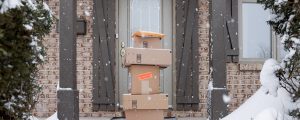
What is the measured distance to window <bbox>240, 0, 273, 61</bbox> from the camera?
9.14 meters

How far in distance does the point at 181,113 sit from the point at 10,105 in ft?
15.7

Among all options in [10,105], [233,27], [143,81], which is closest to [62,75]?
[143,81]

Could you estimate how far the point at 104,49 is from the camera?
8680 millimetres

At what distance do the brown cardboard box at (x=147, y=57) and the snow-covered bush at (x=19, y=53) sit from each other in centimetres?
239

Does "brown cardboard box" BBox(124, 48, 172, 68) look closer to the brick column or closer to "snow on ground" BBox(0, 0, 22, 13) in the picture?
the brick column

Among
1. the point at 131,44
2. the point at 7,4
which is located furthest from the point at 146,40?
the point at 7,4

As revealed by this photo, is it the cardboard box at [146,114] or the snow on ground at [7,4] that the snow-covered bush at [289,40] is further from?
the snow on ground at [7,4]

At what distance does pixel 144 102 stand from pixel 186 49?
2163 millimetres

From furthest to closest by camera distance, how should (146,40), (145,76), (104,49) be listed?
(104,49)
(146,40)
(145,76)

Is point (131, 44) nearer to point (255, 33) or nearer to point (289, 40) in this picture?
point (255, 33)

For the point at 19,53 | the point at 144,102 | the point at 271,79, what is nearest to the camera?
the point at 19,53

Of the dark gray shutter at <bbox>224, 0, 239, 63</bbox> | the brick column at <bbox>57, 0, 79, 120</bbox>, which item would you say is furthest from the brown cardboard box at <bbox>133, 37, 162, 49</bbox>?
the dark gray shutter at <bbox>224, 0, 239, 63</bbox>

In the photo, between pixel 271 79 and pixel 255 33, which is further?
pixel 255 33

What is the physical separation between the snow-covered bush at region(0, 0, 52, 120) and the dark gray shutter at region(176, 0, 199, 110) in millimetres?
4385
